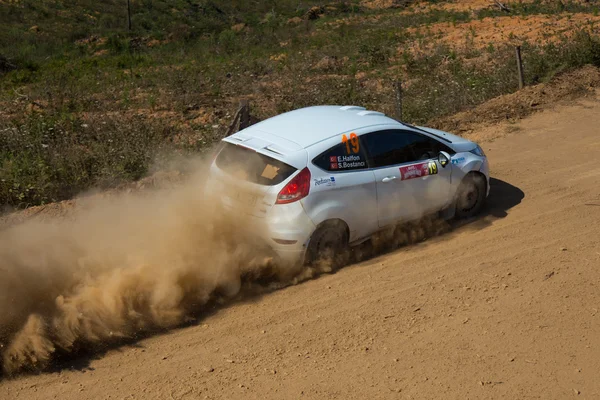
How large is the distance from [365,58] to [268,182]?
692 inches

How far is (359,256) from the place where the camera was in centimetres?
809

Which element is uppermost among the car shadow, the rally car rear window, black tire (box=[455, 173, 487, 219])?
the rally car rear window

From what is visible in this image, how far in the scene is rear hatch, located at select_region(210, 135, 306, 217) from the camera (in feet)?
23.9

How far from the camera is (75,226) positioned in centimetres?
854

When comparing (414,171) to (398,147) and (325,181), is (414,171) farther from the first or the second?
(325,181)

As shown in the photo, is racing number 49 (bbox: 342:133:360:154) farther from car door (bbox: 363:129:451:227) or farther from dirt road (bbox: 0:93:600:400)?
dirt road (bbox: 0:93:600:400)

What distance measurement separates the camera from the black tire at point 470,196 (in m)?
8.91

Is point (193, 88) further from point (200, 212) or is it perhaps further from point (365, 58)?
point (200, 212)

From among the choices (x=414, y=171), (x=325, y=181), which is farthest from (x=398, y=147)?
(x=325, y=181)

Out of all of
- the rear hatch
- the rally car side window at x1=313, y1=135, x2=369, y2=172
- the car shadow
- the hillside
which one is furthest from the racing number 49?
the hillside

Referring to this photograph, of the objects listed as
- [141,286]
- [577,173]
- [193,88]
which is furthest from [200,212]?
[193,88]

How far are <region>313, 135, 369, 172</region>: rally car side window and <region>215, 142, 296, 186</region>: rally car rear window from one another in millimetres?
438

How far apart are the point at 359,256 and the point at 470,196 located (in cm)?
205

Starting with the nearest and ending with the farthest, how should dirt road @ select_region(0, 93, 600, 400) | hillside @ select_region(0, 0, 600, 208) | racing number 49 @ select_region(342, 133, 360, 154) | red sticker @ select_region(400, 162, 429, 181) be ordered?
1. dirt road @ select_region(0, 93, 600, 400)
2. racing number 49 @ select_region(342, 133, 360, 154)
3. red sticker @ select_region(400, 162, 429, 181)
4. hillside @ select_region(0, 0, 600, 208)
